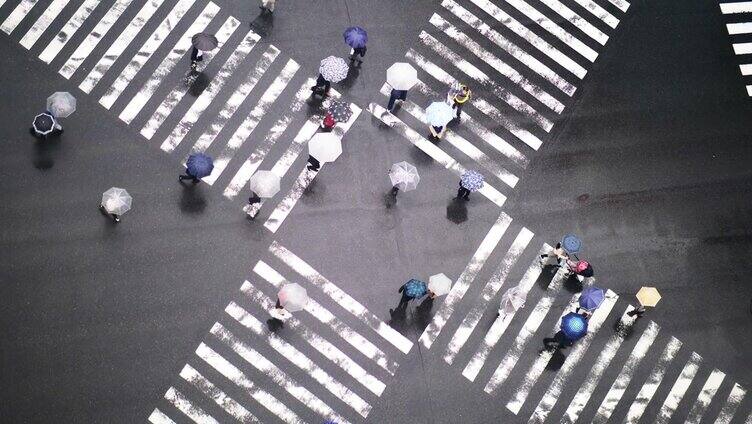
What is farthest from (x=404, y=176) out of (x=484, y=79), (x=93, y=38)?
(x=93, y=38)

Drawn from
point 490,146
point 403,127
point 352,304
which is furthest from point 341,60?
point 352,304

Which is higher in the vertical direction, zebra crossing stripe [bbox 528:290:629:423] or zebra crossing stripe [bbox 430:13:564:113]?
zebra crossing stripe [bbox 430:13:564:113]

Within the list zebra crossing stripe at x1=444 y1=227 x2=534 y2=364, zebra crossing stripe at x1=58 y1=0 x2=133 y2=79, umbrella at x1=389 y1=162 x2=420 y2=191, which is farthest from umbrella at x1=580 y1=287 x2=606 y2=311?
zebra crossing stripe at x1=58 y1=0 x2=133 y2=79

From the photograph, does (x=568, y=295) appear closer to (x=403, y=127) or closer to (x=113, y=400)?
(x=403, y=127)

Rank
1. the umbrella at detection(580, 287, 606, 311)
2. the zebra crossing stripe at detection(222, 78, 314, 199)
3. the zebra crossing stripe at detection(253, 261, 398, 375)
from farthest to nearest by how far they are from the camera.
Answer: the zebra crossing stripe at detection(222, 78, 314, 199) < the zebra crossing stripe at detection(253, 261, 398, 375) < the umbrella at detection(580, 287, 606, 311)

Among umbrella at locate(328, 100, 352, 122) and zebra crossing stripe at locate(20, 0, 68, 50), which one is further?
zebra crossing stripe at locate(20, 0, 68, 50)

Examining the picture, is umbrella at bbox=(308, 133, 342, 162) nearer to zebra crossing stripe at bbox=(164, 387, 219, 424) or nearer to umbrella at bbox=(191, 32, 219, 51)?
umbrella at bbox=(191, 32, 219, 51)

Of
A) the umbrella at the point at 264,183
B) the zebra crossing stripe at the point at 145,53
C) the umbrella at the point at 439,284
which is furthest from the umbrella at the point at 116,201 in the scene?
the umbrella at the point at 439,284

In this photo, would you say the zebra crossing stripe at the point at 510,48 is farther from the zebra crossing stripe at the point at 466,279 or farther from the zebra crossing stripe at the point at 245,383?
the zebra crossing stripe at the point at 245,383
